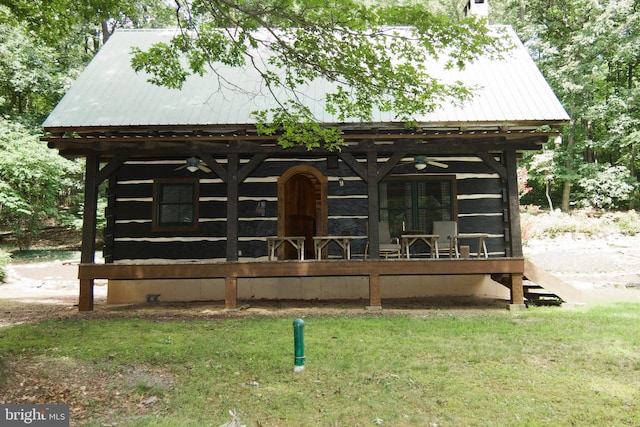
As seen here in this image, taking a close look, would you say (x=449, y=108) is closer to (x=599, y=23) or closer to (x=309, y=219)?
(x=309, y=219)

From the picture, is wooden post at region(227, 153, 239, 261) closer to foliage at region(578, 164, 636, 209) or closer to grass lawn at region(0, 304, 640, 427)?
grass lawn at region(0, 304, 640, 427)

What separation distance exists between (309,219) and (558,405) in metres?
9.53

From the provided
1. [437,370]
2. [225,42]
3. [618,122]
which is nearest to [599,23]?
[618,122]

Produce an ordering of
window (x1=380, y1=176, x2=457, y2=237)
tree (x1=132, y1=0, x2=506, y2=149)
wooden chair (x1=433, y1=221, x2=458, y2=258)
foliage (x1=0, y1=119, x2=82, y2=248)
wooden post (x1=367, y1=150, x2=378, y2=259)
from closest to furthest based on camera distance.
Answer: tree (x1=132, y1=0, x2=506, y2=149), wooden post (x1=367, y1=150, x2=378, y2=259), wooden chair (x1=433, y1=221, x2=458, y2=258), window (x1=380, y1=176, x2=457, y2=237), foliage (x1=0, y1=119, x2=82, y2=248)

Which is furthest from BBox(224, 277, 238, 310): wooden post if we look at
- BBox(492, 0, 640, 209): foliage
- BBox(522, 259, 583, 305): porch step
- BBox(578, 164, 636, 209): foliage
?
BBox(492, 0, 640, 209): foliage

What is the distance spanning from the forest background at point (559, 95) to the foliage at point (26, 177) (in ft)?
0.14

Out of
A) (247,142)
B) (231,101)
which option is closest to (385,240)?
(247,142)

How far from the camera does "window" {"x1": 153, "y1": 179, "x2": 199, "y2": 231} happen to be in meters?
10.6

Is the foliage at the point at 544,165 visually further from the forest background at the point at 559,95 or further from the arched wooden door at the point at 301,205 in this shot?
the arched wooden door at the point at 301,205

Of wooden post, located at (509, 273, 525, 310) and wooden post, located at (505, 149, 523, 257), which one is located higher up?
wooden post, located at (505, 149, 523, 257)

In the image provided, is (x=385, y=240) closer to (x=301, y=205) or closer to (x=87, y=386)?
(x=301, y=205)

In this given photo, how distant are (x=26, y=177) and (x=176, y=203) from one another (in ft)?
40.4

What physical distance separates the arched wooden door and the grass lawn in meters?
3.84

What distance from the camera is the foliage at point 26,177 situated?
1797 cm
